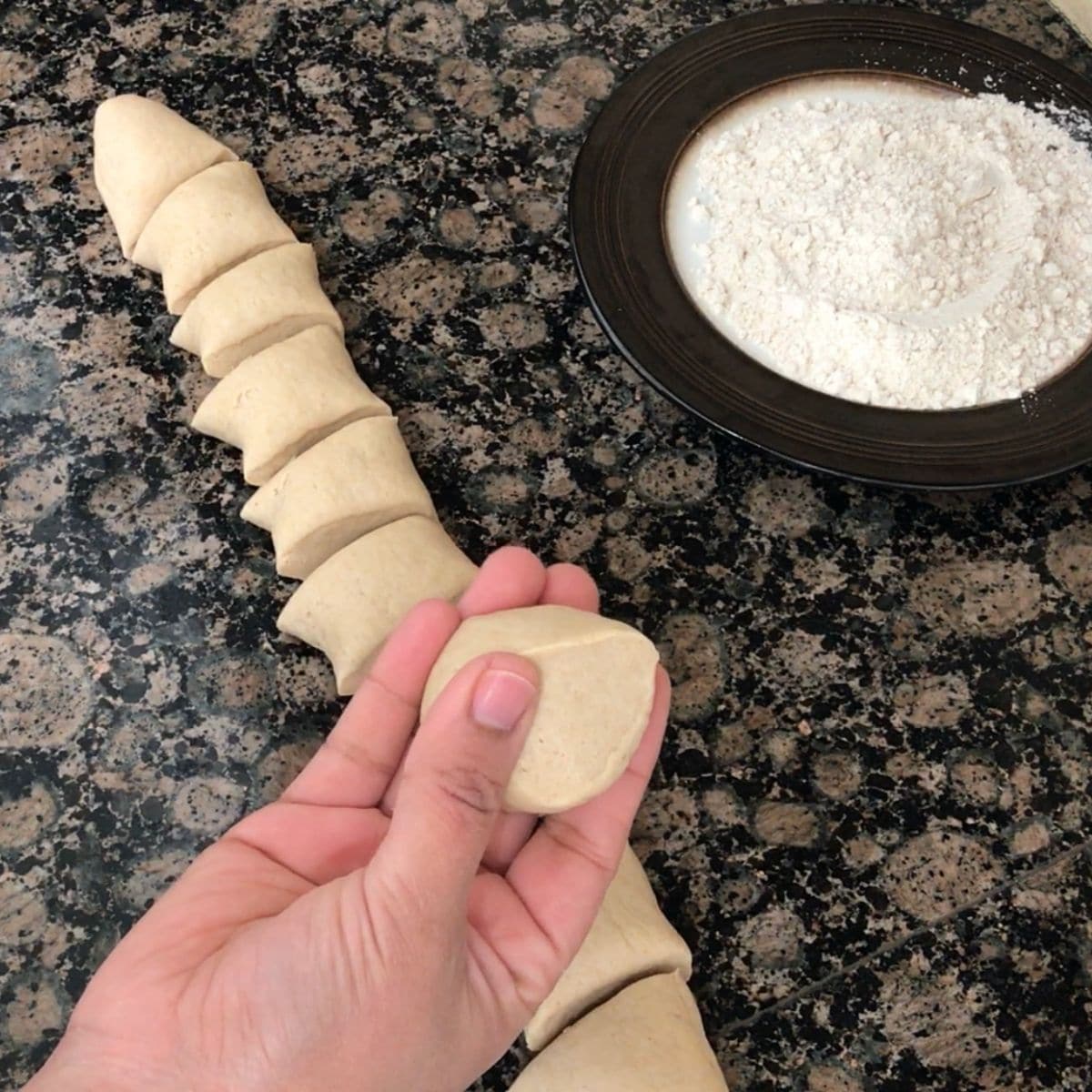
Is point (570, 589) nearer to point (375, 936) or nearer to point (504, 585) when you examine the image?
point (504, 585)

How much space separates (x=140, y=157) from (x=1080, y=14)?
1.36m

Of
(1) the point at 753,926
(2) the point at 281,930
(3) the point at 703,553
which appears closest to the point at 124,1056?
(2) the point at 281,930

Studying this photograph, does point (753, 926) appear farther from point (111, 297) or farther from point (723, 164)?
point (111, 297)

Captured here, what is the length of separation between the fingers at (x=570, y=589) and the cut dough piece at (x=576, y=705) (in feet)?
0.40

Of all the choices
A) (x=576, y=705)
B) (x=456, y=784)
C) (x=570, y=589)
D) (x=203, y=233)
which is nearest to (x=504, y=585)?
(x=570, y=589)

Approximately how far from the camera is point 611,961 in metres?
0.90

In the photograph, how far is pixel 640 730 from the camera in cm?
86

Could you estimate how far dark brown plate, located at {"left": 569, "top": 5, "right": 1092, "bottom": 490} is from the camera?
1083 mm

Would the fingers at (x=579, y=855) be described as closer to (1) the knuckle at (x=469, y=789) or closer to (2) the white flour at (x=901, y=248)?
(1) the knuckle at (x=469, y=789)

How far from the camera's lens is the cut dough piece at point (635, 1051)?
84 cm

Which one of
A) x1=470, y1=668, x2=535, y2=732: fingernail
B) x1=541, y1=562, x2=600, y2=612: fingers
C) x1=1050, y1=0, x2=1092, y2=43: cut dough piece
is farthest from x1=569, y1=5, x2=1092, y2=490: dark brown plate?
A: x1=470, y1=668, x2=535, y2=732: fingernail

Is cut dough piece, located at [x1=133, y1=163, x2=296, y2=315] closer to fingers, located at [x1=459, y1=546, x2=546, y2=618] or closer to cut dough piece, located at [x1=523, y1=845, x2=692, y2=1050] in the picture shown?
fingers, located at [x1=459, y1=546, x2=546, y2=618]

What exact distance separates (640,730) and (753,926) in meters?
0.26

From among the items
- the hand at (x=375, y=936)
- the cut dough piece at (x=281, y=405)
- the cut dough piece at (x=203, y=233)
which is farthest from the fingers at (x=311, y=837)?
the cut dough piece at (x=203, y=233)
